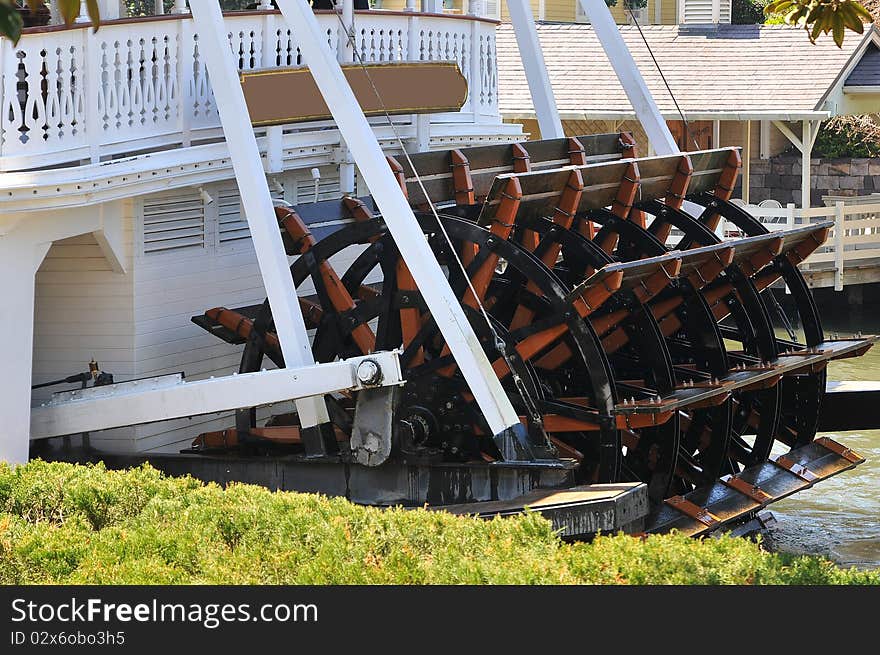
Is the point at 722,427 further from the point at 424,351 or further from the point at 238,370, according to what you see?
the point at 238,370

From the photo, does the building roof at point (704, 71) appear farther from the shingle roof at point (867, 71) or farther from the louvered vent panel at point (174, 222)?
the louvered vent panel at point (174, 222)

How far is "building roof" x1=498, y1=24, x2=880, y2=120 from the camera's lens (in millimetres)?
24953

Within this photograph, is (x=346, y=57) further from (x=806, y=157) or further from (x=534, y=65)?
(x=806, y=157)

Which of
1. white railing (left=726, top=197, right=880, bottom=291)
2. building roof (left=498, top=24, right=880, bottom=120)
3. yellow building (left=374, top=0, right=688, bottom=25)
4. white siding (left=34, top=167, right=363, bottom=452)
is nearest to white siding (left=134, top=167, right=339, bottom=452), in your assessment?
white siding (left=34, top=167, right=363, bottom=452)

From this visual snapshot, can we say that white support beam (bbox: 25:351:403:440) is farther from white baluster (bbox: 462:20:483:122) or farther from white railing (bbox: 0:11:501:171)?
white baluster (bbox: 462:20:483:122)

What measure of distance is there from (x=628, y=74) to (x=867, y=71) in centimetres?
1479

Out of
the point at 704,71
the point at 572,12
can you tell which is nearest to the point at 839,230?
the point at 704,71

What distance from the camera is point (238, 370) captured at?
1003 cm

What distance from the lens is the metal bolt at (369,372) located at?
8.27 meters

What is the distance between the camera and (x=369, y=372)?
8273 millimetres

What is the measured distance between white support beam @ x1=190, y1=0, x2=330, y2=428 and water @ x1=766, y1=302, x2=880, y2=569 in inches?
151

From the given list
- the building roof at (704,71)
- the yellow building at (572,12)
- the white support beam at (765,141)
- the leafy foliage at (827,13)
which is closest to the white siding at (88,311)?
the leafy foliage at (827,13)

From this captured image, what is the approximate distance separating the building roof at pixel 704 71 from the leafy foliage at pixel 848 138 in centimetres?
147

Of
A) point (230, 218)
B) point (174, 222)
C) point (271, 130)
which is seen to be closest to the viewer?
point (174, 222)
